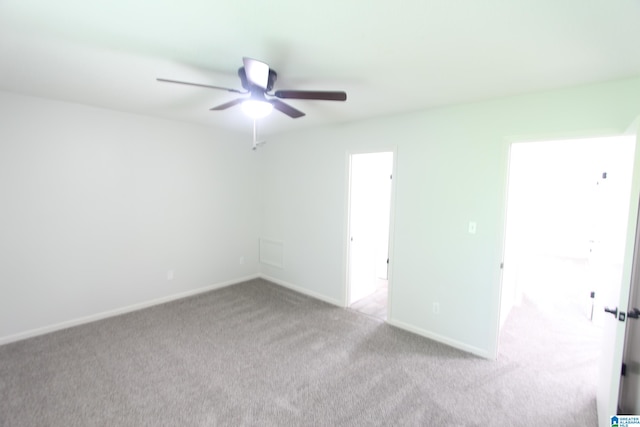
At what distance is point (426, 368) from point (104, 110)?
4.26 meters

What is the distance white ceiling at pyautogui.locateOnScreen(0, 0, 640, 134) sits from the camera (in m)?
1.39

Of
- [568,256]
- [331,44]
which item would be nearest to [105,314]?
[331,44]

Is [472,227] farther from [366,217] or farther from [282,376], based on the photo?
[282,376]

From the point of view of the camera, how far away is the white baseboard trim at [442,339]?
277 cm

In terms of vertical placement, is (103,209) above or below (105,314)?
above

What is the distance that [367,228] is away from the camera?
13.8 ft

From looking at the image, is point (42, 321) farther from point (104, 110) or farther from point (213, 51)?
point (213, 51)

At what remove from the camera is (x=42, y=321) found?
301cm

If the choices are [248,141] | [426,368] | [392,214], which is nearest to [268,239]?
[248,141]

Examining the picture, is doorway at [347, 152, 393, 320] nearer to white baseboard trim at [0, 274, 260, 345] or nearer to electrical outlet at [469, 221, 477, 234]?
electrical outlet at [469, 221, 477, 234]

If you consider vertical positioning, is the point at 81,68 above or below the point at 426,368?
above

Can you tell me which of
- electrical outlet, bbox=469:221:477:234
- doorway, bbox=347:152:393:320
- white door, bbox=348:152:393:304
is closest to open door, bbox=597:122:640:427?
electrical outlet, bbox=469:221:477:234

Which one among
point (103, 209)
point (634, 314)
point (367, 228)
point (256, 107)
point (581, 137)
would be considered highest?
point (256, 107)

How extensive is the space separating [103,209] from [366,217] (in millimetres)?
3275
